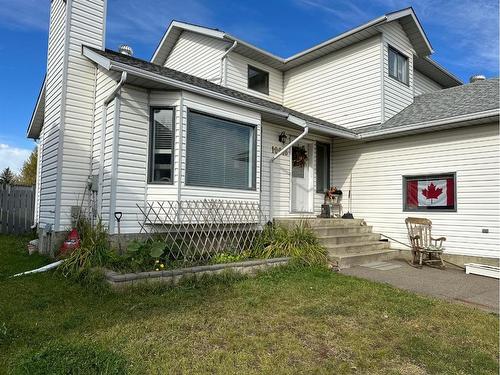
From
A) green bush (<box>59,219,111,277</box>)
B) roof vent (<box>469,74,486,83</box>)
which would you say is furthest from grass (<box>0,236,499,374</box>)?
roof vent (<box>469,74,486,83</box>)

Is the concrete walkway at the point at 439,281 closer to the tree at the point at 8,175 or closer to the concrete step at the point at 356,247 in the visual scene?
the concrete step at the point at 356,247

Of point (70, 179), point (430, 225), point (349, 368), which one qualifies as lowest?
point (349, 368)

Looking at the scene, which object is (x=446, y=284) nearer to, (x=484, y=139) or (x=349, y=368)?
(x=484, y=139)

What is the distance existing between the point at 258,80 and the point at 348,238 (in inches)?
265

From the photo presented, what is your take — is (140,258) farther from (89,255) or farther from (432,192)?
(432,192)

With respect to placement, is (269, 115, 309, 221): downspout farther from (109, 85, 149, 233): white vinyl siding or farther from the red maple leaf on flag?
(109, 85, 149, 233): white vinyl siding

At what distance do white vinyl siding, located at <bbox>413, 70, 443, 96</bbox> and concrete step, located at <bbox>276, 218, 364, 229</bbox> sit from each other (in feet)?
19.8

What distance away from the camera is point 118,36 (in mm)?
11250

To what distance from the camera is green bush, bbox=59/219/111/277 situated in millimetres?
5719

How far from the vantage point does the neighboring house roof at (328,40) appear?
35.6 ft

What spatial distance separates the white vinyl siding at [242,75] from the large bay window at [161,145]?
482 cm

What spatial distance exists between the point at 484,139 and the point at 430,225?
235cm

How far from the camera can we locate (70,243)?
6.73 m

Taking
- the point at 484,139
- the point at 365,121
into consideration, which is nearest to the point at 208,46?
the point at 365,121
